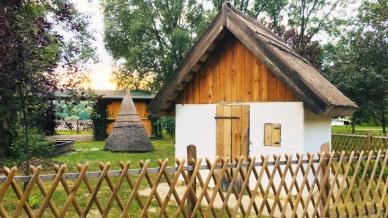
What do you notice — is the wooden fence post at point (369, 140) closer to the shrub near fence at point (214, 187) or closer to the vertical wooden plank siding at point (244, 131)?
the shrub near fence at point (214, 187)

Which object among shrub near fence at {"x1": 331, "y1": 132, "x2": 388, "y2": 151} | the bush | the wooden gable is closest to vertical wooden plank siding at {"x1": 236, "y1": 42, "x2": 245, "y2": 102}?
the wooden gable

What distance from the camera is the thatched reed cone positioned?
21.2m

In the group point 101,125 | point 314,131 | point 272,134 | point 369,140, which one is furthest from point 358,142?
point 101,125

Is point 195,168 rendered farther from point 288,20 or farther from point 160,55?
point 288,20

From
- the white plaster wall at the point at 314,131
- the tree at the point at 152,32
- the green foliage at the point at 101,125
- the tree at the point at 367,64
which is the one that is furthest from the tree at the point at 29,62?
the green foliage at the point at 101,125

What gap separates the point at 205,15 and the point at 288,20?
776cm

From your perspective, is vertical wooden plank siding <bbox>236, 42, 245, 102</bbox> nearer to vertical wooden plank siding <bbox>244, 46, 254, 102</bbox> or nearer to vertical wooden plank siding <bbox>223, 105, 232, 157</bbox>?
vertical wooden plank siding <bbox>244, 46, 254, 102</bbox>

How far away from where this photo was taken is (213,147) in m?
11.1

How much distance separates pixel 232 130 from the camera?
10711 millimetres

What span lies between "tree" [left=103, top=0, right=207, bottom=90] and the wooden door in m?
18.3

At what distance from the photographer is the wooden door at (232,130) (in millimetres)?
10469

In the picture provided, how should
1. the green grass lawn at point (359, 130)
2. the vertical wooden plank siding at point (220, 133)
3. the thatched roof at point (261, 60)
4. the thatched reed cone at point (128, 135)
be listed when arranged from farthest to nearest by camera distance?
the green grass lawn at point (359, 130) < the thatched reed cone at point (128, 135) < the vertical wooden plank siding at point (220, 133) < the thatched roof at point (261, 60)

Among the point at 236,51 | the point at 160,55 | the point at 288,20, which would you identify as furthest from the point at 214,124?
the point at 288,20

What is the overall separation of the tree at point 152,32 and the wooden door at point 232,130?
18.3m
